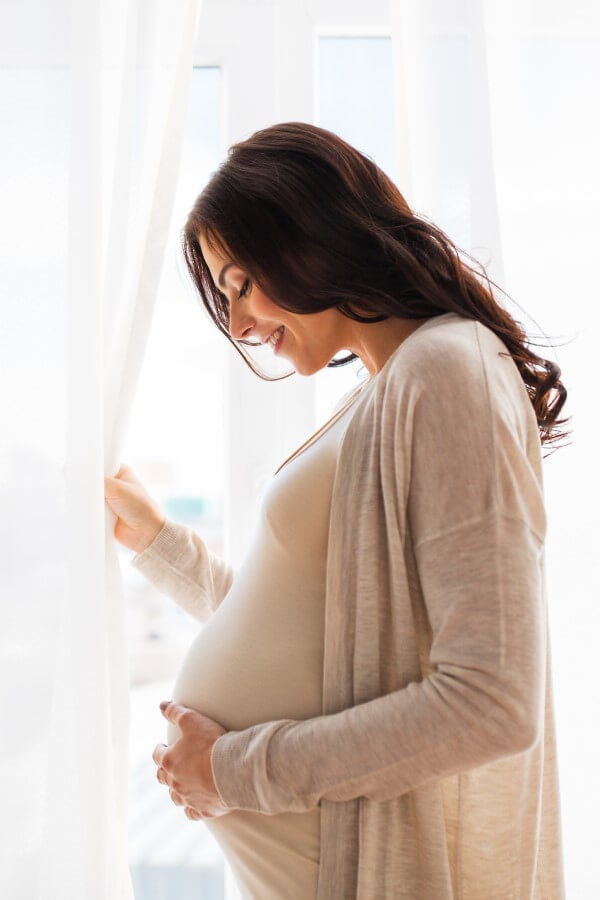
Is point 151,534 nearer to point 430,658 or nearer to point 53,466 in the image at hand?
point 53,466

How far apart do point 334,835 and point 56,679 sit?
0.36 metres

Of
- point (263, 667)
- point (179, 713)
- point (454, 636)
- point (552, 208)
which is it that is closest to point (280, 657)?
point (263, 667)

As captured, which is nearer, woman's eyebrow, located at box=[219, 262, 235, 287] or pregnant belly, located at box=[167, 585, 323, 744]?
pregnant belly, located at box=[167, 585, 323, 744]

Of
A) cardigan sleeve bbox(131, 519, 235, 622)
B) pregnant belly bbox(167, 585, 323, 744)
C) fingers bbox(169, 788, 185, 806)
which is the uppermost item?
cardigan sleeve bbox(131, 519, 235, 622)

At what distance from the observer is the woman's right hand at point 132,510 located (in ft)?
3.30

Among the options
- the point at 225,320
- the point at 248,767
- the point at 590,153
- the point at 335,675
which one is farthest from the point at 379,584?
the point at 590,153

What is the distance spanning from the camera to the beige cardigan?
650mm

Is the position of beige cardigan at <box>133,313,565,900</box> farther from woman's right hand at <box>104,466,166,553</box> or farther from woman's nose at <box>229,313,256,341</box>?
woman's right hand at <box>104,466,166,553</box>

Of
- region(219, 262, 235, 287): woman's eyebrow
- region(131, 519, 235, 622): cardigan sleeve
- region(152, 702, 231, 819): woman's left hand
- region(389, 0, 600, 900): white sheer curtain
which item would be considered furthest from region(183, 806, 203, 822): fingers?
region(219, 262, 235, 287): woman's eyebrow

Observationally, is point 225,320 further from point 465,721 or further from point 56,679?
point 465,721

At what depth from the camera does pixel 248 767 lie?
2.40ft

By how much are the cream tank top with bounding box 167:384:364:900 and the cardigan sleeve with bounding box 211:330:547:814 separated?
3.4 inches

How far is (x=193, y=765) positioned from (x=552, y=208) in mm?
848

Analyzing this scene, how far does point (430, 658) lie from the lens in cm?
67
